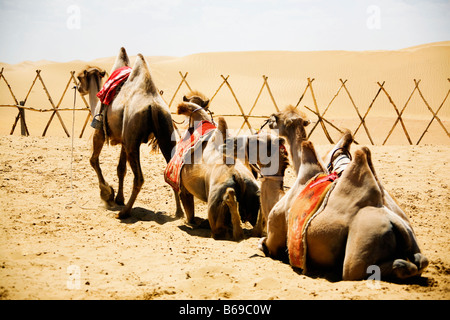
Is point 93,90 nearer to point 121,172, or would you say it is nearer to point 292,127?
point 121,172

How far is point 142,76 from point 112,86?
0.54m

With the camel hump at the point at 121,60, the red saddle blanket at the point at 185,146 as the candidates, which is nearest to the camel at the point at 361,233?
the red saddle blanket at the point at 185,146

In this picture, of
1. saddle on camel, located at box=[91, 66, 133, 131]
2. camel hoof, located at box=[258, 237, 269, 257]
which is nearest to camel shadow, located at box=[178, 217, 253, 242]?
camel hoof, located at box=[258, 237, 269, 257]

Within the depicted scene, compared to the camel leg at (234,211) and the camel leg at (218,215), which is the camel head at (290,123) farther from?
the camel leg at (218,215)

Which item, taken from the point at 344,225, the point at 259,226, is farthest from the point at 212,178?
the point at 344,225

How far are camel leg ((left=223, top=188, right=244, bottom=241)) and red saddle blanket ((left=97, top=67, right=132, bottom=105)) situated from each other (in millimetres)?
3050

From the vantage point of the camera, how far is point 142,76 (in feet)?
23.9

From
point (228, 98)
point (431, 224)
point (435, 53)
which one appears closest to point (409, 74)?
point (435, 53)

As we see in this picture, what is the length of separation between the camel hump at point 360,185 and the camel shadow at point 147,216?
11.1 feet

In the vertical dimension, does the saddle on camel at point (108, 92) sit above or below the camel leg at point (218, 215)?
above

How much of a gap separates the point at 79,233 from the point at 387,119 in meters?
24.3

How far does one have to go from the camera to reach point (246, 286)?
3881 millimetres

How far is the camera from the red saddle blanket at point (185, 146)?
241 inches
